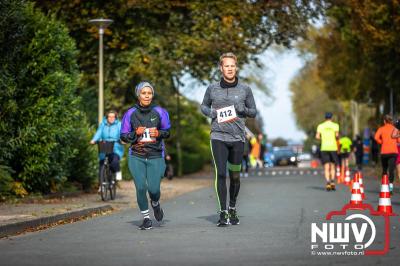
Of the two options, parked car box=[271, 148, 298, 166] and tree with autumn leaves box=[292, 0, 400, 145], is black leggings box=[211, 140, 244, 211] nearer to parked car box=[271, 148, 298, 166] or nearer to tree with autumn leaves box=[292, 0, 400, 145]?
tree with autumn leaves box=[292, 0, 400, 145]

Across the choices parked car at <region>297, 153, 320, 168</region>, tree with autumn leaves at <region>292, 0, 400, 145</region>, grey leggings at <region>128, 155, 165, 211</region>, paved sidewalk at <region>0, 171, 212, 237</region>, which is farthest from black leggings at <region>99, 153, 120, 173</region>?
parked car at <region>297, 153, 320, 168</region>

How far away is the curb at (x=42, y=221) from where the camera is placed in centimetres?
1218

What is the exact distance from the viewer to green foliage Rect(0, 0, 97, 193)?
1827cm

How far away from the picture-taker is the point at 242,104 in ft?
40.4

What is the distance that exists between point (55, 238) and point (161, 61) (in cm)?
2038

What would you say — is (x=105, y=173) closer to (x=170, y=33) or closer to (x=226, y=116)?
(x=226, y=116)

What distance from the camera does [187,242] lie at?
34.7 ft

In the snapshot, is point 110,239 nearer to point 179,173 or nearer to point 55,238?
point 55,238

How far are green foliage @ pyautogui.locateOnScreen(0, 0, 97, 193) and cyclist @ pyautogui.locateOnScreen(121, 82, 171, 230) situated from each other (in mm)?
6155

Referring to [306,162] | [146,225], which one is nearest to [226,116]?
[146,225]

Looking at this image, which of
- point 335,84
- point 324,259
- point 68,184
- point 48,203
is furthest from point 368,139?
point 324,259

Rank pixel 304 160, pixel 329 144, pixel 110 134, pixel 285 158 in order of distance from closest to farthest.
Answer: pixel 110 134
pixel 329 144
pixel 285 158
pixel 304 160

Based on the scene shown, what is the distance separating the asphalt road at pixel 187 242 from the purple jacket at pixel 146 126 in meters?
1.01

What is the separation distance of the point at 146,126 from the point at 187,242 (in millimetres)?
2269
